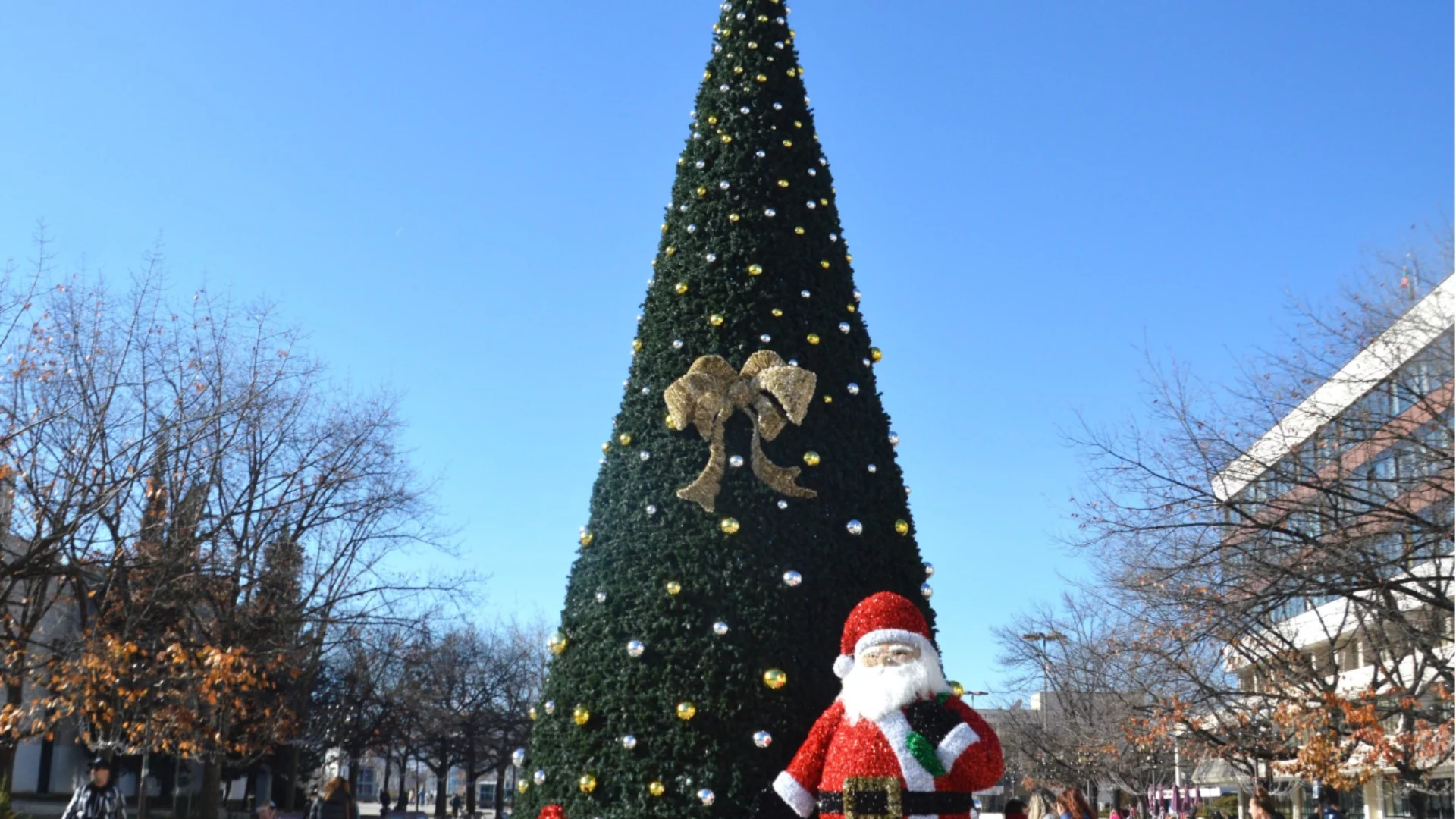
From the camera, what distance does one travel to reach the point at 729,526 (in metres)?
8.24

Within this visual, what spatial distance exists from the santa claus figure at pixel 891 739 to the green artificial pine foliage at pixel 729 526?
24.6 inches

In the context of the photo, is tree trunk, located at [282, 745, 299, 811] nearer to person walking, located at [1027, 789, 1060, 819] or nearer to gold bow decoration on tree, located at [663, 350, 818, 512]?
person walking, located at [1027, 789, 1060, 819]

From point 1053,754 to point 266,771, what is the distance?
26155mm

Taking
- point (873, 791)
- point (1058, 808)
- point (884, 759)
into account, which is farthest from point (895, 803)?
point (1058, 808)

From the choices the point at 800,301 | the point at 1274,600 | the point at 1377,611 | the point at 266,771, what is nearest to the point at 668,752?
the point at 800,301

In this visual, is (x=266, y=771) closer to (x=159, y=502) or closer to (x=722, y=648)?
(x=159, y=502)

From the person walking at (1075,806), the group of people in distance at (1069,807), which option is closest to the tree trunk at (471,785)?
the group of people in distance at (1069,807)

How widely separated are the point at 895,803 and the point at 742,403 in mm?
3101

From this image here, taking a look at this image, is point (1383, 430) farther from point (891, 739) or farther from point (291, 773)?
point (291, 773)

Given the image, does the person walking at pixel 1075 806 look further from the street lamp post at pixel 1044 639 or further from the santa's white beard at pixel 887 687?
the street lamp post at pixel 1044 639

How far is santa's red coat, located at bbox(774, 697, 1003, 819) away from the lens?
6844 mm

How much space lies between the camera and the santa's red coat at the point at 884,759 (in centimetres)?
684

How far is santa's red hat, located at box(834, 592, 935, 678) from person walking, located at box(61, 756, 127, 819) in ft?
23.8

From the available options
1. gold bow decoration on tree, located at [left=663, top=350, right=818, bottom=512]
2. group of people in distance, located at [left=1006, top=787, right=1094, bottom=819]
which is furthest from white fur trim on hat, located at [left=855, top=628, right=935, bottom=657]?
group of people in distance, located at [left=1006, top=787, right=1094, bottom=819]
